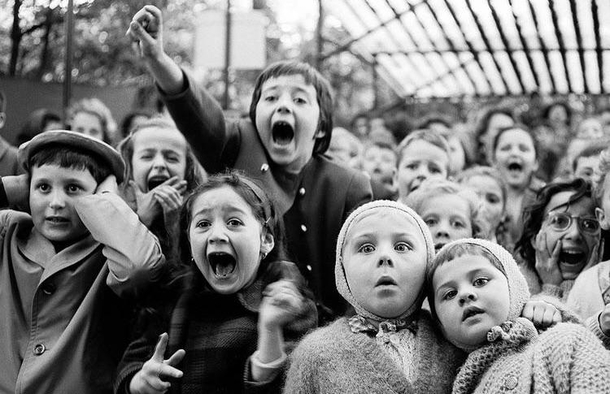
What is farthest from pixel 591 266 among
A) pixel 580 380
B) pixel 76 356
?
pixel 76 356

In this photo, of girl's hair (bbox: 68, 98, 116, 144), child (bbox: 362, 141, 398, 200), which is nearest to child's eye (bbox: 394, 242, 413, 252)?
child (bbox: 362, 141, 398, 200)

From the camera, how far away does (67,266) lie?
127 inches

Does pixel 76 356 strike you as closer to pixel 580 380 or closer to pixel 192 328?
pixel 192 328

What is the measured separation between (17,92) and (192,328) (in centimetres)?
539

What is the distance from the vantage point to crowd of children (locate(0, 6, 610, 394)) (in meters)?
2.58

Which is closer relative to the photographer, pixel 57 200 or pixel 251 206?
pixel 251 206

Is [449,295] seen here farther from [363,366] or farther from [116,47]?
[116,47]

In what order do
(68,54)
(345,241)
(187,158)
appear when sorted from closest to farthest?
(345,241) → (187,158) → (68,54)

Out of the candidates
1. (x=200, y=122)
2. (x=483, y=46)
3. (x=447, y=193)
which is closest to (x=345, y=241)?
(x=200, y=122)

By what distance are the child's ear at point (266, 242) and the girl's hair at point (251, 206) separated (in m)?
0.02

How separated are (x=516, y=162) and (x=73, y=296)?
307 centimetres

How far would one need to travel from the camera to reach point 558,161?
6.44 m

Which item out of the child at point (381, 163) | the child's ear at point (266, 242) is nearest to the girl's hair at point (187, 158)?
the child's ear at point (266, 242)

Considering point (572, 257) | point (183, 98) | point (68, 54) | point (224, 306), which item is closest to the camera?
point (224, 306)
